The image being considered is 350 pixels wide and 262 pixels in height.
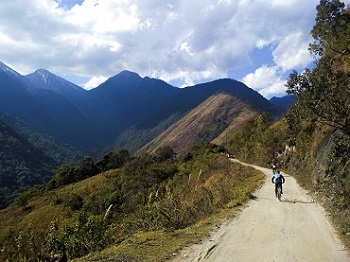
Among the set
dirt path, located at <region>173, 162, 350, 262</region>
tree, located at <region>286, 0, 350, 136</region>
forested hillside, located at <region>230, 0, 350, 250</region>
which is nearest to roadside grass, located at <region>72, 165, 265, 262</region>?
dirt path, located at <region>173, 162, 350, 262</region>

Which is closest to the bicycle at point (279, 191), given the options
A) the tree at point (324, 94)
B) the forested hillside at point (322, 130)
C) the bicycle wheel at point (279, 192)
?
the bicycle wheel at point (279, 192)

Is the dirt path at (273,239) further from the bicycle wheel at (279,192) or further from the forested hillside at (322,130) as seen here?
the bicycle wheel at (279,192)

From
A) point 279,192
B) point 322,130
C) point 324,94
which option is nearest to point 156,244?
point 279,192

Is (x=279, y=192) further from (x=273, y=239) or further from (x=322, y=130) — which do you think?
(x=322, y=130)

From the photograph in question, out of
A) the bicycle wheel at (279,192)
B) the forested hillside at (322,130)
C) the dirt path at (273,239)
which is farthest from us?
the bicycle wheel at (279,192)

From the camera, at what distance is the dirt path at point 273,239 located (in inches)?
429

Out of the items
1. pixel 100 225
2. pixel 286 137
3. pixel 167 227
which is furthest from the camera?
pixel 286 137

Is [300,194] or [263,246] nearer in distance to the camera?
[263,246]

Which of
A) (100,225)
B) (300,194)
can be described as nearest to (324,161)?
(300,194)

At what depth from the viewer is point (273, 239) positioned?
1277cm

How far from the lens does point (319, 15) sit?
158 feet

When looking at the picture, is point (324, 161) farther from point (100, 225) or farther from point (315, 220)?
point (100, 225)

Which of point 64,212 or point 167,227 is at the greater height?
point 167,227

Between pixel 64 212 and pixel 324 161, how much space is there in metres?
42.9
